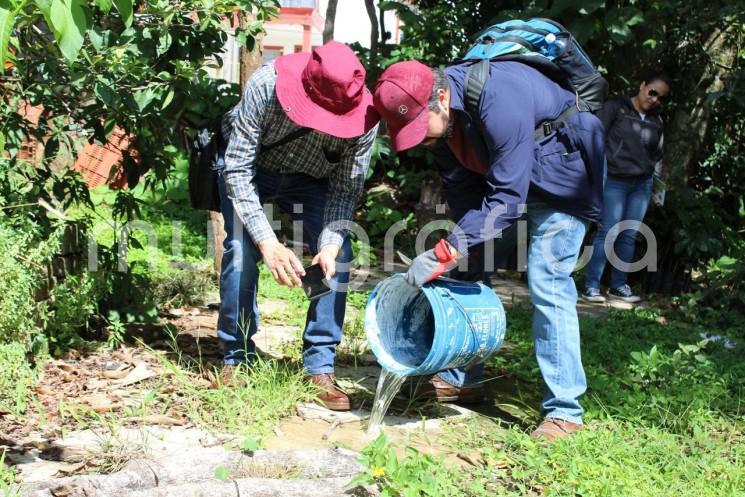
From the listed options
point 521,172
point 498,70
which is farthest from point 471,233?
point 498,70

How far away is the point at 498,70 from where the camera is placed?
144 inches

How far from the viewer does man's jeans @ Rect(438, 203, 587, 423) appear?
385 centimetres

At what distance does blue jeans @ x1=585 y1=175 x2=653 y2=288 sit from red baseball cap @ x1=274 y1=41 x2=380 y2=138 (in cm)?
431

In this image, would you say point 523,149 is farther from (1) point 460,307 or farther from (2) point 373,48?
(2) point 373,48

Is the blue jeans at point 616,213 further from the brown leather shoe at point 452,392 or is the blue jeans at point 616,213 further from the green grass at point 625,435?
the brown leather shoe at point 452,392

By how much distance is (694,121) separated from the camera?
8930mm

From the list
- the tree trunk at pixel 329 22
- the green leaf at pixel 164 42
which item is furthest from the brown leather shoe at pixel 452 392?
the tree trunk at pixel 329 22

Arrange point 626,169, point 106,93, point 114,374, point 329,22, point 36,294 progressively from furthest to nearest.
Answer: point 329,22
point 626,169
point 36,294
point 114,374
point 106,93

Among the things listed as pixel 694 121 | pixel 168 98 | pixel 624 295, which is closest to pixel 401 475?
pixel 168 98

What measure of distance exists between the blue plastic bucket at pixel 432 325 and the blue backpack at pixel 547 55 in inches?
29.1

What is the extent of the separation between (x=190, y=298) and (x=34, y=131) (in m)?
1.78

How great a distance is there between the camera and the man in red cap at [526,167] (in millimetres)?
3508

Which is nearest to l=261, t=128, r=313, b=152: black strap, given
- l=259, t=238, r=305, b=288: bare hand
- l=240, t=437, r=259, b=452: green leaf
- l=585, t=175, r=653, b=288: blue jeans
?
l=259, t=238, r=305, b=288: bare hand

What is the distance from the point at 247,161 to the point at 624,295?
4737mm
